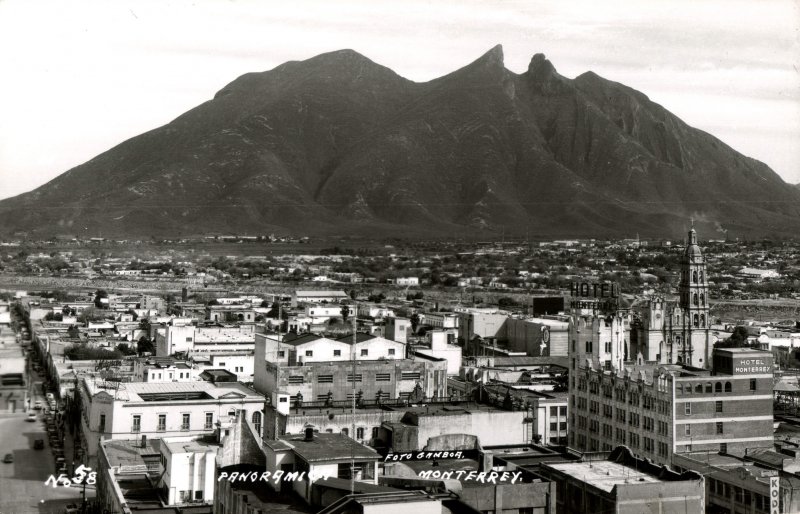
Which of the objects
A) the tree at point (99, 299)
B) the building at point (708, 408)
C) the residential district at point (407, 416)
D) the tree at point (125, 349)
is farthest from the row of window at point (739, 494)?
the tree at point (99, 299)

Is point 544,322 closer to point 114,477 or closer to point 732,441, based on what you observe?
point 732,441

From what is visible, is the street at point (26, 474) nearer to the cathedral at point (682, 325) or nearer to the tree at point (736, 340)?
the cathedral at point (682, 325)

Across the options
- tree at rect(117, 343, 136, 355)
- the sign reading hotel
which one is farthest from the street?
the sign reading hotel

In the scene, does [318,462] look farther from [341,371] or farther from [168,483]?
[341,371]

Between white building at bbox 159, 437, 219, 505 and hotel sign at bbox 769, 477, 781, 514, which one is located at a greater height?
white building at bbox 159, 437, 219, 505

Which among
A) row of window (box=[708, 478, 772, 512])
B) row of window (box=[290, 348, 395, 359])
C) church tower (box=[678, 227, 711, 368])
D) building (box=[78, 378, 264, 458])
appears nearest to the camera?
row of window (box=[708, 478, 772, 512])

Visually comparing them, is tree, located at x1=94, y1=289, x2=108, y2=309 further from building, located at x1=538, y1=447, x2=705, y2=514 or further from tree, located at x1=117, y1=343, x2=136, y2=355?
building, located at x1=538, y1=447, x2=705, y2=514

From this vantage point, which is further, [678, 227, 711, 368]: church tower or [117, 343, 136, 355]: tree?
[117, 343, 136, 355]: tree
